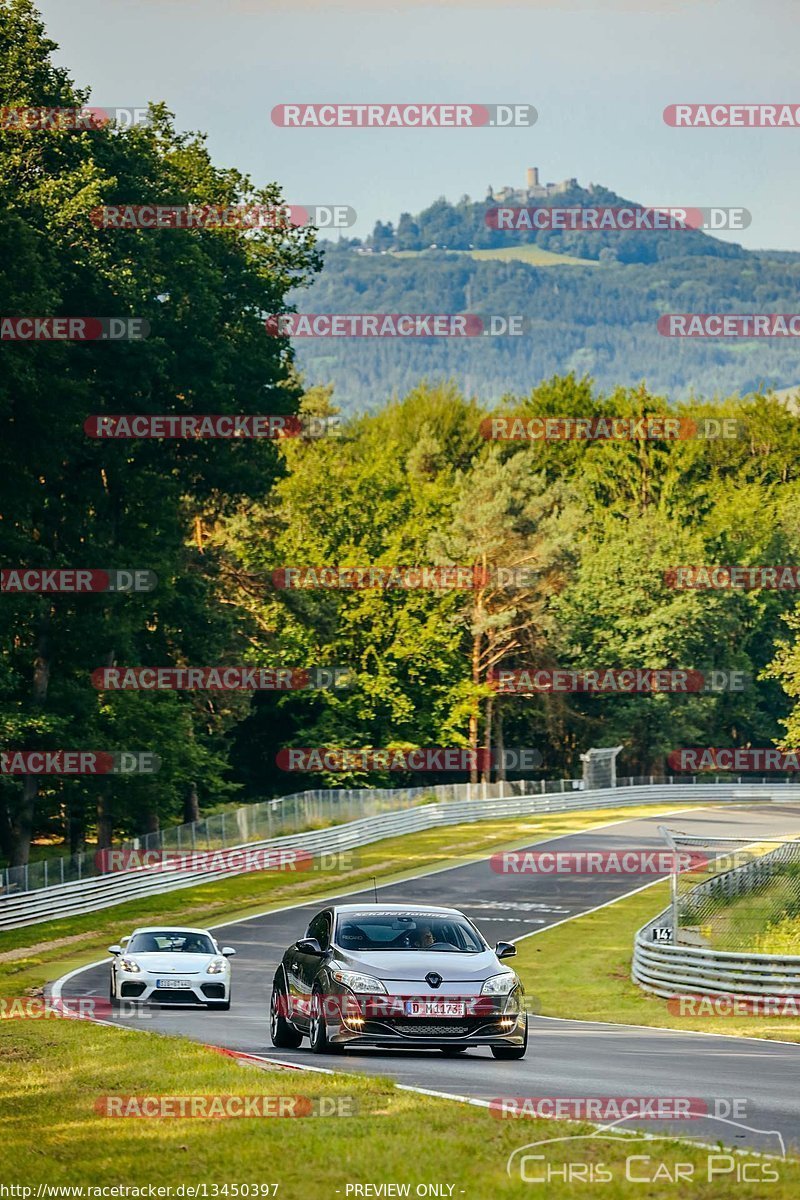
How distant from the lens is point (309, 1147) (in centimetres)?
1059

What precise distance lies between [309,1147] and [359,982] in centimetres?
544

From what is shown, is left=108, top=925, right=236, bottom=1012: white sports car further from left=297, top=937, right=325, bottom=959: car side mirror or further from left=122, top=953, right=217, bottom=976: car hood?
left=297, top=937, right=325, bottom=959: car side mirror

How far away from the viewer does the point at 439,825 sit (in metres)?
70.9

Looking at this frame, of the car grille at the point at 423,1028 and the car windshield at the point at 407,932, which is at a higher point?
the car windshield at the point at 407,932

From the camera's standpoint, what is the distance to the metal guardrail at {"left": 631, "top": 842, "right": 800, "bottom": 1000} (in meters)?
27.5

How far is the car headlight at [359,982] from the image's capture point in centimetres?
1598

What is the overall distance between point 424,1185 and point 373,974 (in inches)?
261

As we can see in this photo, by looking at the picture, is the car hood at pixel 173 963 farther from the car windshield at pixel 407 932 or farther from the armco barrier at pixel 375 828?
the armco barrier at pixel 375 828

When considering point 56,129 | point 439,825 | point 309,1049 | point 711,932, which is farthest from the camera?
point 439,825

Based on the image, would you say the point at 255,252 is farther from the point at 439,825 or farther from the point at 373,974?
the point at 373,974

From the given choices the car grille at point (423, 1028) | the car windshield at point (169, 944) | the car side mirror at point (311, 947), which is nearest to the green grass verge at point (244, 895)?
the car windshield at point (169, 944)

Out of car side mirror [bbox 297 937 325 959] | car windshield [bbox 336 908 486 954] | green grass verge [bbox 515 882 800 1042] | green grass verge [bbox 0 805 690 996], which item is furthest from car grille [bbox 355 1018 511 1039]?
green grass verge [bbox 0 805 690 996]

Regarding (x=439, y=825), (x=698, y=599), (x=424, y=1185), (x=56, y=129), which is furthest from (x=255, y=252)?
(x=424, y=1185)

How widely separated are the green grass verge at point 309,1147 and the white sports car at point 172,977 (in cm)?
1099
